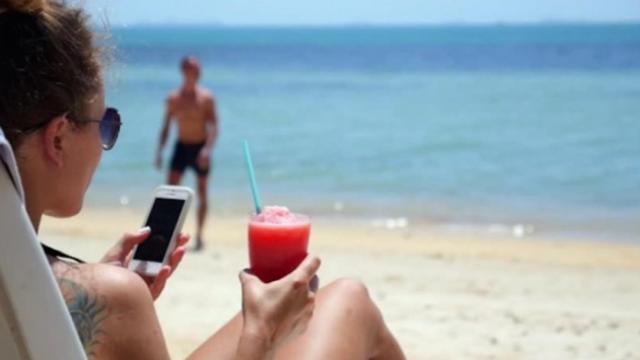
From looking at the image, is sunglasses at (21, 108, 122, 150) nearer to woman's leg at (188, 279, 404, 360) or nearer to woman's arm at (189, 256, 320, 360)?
woman's arm at (189, 256, 320, 360)

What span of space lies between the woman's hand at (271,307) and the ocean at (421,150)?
1.47 feet

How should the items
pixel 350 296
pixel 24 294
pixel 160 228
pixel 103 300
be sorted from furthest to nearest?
1. pixel 350 296
2. pixel 160 228
3. pixel 103 300
4. pixel 24 294

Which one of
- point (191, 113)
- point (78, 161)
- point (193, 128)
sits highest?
point (78, 161)

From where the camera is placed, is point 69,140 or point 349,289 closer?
point 69,140

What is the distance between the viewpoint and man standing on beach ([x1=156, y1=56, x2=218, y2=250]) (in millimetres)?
9174

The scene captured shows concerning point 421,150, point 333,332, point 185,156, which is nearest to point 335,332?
point 333,332

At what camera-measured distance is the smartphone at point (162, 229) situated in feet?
7.55

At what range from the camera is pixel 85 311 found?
71.7 inches

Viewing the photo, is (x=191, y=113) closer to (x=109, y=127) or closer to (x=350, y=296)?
(x=350, y=296)

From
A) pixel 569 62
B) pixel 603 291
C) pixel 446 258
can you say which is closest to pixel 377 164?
pixel 446 258

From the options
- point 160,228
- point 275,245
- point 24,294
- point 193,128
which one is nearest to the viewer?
point 24,294

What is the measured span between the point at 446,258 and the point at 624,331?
3025 millimetres

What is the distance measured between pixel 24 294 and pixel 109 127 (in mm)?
384

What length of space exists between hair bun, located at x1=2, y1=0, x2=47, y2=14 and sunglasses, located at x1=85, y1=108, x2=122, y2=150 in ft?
0.71
